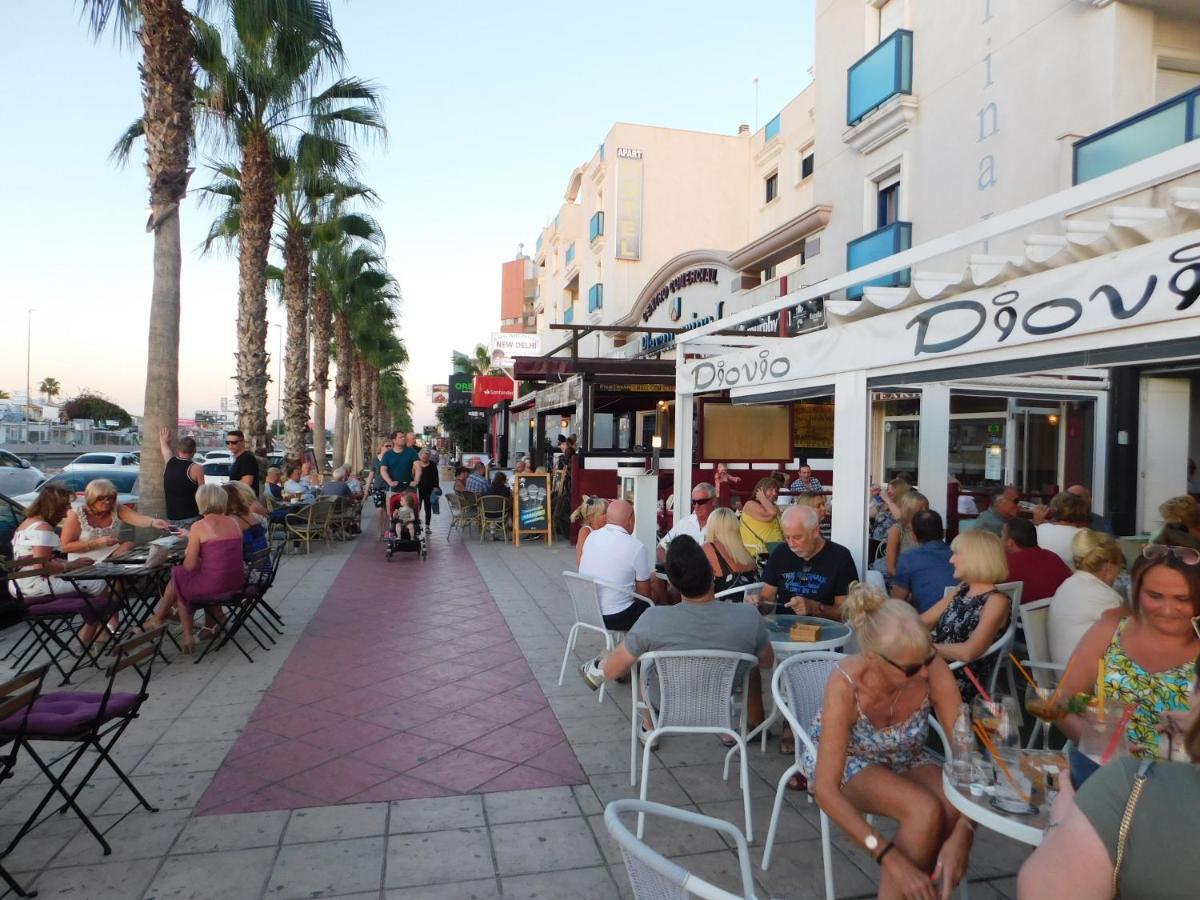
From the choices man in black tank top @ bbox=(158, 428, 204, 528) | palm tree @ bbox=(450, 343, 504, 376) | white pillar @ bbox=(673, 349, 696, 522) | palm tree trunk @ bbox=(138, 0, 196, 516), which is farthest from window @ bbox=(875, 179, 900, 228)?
palm tree @ bbox=(450, 343, 504, 376)

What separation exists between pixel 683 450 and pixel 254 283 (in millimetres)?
9565

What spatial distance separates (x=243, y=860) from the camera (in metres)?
3.02

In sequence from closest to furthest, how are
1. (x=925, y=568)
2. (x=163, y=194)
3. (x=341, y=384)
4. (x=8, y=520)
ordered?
(x=925, y=568) → (x=8, y=520) → (x=163, y=194) → (x=341, y=384)

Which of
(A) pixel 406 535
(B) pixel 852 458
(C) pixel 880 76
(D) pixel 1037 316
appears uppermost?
(C) pixel 880 76

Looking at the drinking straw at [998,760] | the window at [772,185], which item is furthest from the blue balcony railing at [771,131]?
the drinking straw at [998,760]

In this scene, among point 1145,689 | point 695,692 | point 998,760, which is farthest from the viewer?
point 695,692

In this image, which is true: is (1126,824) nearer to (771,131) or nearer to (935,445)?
(935,445)

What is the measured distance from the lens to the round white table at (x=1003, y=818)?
2.00 m

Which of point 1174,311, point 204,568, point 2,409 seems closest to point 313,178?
point 204,568

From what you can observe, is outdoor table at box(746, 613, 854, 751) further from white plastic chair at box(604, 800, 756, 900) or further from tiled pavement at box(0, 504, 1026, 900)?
white plastic chair at box(604, 800, 756, 900)

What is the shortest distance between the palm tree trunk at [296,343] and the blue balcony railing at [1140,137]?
15.4 m

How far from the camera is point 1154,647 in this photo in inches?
103

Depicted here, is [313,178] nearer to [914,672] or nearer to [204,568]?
[204,568]

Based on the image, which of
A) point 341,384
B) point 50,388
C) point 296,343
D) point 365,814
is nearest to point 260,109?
point 296,343
